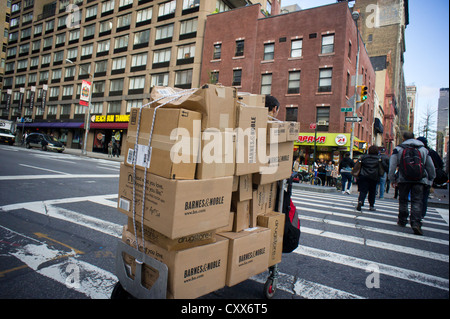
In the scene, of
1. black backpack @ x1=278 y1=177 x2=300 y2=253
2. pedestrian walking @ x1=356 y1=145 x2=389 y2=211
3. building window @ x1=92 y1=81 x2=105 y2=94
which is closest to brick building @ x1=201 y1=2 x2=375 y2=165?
pedestrian walking @ x1=356 y1=145 x2=389 y2=211

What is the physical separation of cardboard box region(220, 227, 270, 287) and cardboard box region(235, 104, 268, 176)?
58 centimetres

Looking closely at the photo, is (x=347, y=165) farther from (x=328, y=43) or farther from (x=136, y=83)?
(x=136, y=83)

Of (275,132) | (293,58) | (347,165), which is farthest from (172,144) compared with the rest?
(293,58)

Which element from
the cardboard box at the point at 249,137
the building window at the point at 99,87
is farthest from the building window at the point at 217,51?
the cardboard box at the point at 249,137

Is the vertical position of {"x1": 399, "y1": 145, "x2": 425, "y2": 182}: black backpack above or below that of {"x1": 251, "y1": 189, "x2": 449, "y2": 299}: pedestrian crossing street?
above

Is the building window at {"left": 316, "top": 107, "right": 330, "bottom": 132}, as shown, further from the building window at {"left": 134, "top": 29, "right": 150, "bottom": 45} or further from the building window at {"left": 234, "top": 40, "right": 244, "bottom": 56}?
the building window at {"left": 134, "top": 29, "right": 150, "bottom": 45}

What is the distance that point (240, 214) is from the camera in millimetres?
2547

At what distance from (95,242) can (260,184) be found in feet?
9.09

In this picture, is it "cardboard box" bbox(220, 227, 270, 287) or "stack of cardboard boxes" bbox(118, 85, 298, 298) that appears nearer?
"stack of cardboard boxes" bbox(118, 85, 298, 298)

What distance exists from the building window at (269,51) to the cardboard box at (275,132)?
2549 cm

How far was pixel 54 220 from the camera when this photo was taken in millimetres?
4828

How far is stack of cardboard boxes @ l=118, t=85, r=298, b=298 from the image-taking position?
195cm

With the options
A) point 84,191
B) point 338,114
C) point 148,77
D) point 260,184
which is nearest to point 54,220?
point 84,191
